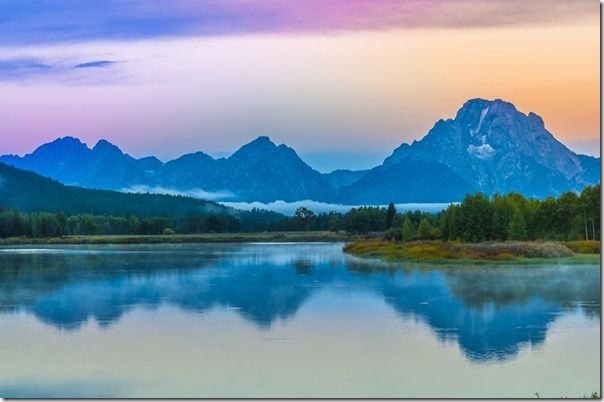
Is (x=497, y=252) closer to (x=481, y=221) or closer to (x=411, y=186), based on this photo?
(x=481, y=221)

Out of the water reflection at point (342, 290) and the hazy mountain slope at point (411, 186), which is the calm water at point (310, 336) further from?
the hazy mountain slope at point (411, 186)

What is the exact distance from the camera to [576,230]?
113 ft

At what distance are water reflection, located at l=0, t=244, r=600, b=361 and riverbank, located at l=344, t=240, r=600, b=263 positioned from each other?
2145 mm

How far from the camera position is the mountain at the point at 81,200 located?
13312 centimetres

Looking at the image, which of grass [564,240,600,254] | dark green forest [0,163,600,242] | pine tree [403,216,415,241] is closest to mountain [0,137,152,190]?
dark green forest [0,163,600,242]

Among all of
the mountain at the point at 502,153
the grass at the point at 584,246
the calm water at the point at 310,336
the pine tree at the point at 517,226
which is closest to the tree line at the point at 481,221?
the pine tree at the point at 517,226

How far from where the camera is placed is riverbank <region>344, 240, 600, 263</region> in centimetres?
3250

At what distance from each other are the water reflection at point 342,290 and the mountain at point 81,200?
96.2 meters

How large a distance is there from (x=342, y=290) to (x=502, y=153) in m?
6.29

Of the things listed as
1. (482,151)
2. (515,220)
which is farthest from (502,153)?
(515,220)

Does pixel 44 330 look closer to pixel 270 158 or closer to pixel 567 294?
pixel 567 294

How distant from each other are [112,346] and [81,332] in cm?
202

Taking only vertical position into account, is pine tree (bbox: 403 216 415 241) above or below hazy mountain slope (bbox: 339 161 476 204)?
below

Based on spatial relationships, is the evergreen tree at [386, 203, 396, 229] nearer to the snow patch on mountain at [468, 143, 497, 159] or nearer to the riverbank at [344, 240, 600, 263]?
the riverbank at [344, 240, 600, 263]
